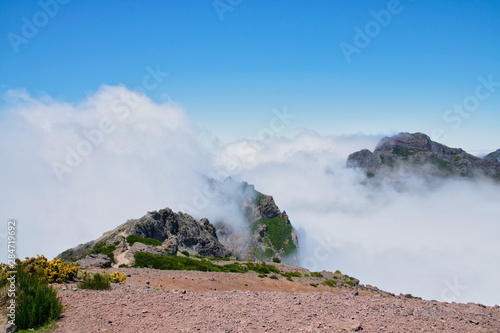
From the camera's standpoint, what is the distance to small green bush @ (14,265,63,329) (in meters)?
8.19

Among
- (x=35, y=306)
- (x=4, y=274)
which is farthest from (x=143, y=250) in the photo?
(x=35, y=306)

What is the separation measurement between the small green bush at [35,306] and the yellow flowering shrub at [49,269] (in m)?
2.98

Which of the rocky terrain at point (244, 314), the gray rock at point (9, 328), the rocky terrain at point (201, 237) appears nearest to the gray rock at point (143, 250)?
the rocky terrain at point (201, 237)

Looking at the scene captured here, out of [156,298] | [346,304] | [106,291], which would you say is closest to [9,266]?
[106,291]

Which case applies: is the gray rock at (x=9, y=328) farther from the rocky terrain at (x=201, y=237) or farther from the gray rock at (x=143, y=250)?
the gray rock at (x=143, y=250)

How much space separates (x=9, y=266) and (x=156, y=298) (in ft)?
19.0

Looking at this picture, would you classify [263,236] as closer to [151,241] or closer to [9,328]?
[151,241]

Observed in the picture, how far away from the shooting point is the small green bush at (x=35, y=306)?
8.19 m

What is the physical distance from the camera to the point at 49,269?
1237 centimetres

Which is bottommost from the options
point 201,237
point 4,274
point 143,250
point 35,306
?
point 35,306

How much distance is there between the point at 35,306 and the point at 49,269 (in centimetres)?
463

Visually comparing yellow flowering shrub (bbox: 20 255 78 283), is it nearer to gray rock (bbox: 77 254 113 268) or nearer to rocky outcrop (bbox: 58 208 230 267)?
gray rock (bbox: 77 254 113 268)

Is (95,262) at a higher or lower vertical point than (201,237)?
lower

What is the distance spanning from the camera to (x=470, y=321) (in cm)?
964
